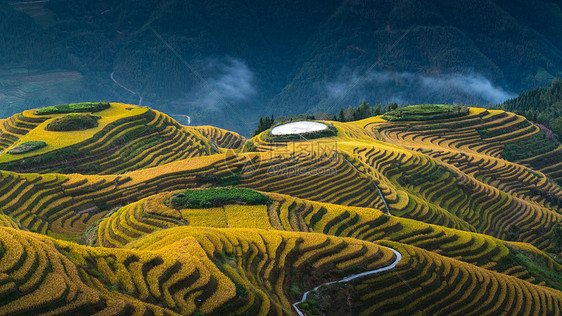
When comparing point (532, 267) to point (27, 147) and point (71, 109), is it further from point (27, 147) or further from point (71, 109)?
point (71, 109)

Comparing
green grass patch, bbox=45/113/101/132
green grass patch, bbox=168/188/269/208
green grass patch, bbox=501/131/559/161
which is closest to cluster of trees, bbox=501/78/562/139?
green grass patch, bbox=501/131/559/161

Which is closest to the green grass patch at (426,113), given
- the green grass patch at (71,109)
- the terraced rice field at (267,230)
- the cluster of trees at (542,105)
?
the terraced rice field at (267,230)

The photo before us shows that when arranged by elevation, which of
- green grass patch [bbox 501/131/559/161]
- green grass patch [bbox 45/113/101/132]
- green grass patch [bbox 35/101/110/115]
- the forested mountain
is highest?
the forested mountain

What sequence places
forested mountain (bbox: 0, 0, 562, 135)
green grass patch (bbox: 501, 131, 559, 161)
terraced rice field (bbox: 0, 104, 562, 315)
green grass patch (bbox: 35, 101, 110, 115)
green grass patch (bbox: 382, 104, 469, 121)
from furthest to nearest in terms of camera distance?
forested mountain (bbox: 0, 0, 562, 135) → green grass patch (bbox: 382, 104, 469, 121) → green grass patch (bbox: 501, 131, 559, 161) → green grass patch (bbox: 35, 101, 110, 115) → terraced rice field (bbox: 0, 104, 562, 315)

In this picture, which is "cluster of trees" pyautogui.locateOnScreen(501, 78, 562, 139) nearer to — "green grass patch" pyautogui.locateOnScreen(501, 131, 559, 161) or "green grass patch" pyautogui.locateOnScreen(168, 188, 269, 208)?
"green grass patch" pyautogui.locateOnScreen(501, 131, 559, 161)

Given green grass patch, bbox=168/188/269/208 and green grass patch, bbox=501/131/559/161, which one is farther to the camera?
green grass patch, bbox=501/131/559/161

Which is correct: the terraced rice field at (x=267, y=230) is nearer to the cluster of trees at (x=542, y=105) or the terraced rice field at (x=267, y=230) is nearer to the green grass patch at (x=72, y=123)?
the green grass patch at (x=72, y=123)
